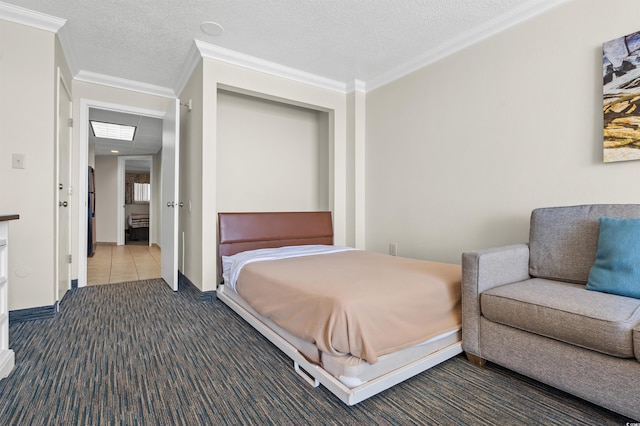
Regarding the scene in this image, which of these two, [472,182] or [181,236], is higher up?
[472,182]

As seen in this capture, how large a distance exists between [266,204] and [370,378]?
2783 millimetres

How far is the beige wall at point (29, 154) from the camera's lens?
2.47 m

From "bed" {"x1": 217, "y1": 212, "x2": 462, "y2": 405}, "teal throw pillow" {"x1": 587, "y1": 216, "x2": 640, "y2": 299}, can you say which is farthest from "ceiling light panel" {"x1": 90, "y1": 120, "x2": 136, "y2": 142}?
"teal throw pillow" {"x1": 587, "y1": 216, "x2": 640, "y2": 299}

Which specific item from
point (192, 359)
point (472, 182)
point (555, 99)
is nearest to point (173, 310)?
point (192, 359)

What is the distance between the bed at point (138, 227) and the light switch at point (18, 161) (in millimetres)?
6851

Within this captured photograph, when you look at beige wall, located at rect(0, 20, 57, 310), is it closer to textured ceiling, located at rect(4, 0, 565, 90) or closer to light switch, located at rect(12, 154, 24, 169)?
light switch, located at rect(12, 154, 24, 169)

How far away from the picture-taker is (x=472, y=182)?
285cm

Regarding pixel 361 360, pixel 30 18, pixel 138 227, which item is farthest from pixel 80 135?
pixel 138 227

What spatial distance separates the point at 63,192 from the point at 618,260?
4431 mm

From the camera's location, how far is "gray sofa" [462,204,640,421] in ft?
4.28

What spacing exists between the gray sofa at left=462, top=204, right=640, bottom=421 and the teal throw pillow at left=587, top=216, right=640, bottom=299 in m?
0.07

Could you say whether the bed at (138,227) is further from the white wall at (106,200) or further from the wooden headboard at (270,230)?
the wooden headboard at (270,230)

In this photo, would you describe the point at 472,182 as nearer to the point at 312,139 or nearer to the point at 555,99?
the point at 555,99

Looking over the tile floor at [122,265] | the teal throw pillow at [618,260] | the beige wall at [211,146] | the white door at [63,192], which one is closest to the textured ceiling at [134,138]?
the white door at [63,192]
